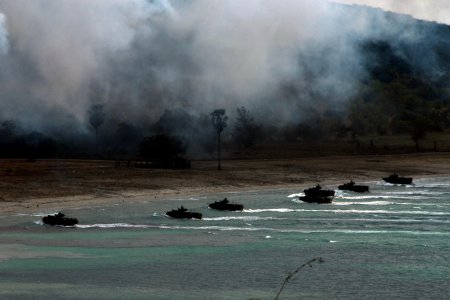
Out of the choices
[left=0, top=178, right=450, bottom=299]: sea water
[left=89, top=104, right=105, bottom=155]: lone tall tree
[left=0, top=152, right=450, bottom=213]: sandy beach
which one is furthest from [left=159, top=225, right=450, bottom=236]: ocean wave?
[left=89, top=104, right=105, bottom=155]: lone tall tree

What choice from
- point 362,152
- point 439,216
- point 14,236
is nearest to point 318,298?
point 14,236

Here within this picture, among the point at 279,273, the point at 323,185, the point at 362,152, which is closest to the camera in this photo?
the point at 279,273

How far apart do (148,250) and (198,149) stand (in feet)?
234

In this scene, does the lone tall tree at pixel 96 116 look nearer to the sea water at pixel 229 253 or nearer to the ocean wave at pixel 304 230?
the sea water at pixel 229 253

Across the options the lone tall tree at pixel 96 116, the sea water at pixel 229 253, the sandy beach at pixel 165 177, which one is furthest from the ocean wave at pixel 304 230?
the lone tall tree at pixel 96 116

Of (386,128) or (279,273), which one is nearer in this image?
(279,273)

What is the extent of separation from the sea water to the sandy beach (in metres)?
5.69

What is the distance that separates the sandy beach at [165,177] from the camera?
6600 centimetres

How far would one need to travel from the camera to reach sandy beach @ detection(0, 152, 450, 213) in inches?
2598

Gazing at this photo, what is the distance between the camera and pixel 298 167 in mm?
99125

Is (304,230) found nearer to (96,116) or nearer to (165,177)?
(165,177)

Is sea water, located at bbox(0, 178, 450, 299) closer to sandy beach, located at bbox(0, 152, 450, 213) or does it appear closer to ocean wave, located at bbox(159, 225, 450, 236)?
ocean wave, located at bbox(159, 225, 450, 236)

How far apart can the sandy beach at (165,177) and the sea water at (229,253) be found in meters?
5.69

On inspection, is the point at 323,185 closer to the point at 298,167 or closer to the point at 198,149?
the point at 298,167
